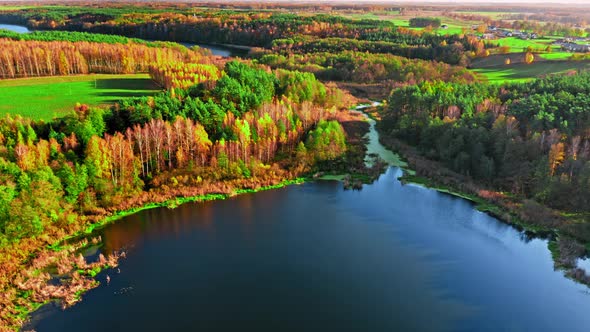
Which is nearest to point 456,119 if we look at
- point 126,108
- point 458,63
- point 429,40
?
point 126,108

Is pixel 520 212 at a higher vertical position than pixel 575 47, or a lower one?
lower

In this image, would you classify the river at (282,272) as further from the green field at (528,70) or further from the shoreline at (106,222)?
the green field at (528,70)

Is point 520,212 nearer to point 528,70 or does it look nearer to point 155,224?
point 155,224

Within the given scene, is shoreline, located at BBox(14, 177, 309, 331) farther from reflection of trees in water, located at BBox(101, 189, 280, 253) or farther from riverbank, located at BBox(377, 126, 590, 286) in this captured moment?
riverbank, located at BBox(377, 126, 590, 286)

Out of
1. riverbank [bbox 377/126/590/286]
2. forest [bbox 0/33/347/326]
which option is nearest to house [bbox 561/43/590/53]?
forest [bbox 0/33/347/326]

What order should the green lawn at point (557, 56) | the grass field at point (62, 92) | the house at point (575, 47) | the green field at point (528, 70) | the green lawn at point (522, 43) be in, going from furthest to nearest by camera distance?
the green lawn at point (522, 43)
the house at point (575, 47)
the green lawn at point (557, 56)
the green field at point (528, 70)
the grass field at point (62, 92)

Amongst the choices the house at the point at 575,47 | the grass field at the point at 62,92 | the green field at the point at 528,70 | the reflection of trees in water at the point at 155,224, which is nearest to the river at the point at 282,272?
the reflection of trees in water at the point at 155,224

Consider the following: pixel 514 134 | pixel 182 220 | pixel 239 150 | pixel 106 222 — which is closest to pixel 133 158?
pixel 106 222
